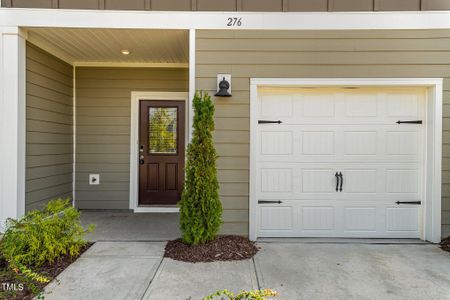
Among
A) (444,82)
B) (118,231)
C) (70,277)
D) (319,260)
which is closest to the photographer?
(70,277)

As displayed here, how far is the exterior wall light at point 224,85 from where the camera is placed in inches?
141

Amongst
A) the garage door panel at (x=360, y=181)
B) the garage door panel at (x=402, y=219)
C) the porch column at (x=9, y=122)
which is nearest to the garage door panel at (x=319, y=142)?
the garage door panel at (x=360, y=181)

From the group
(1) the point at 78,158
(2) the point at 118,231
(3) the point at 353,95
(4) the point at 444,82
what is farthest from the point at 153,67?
(4) the point at 444,82

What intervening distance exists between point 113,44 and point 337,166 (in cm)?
352

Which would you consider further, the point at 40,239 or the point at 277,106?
the point at 277,106

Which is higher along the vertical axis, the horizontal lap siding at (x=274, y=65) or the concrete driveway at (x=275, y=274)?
the horizontal lap siding at (x=274, y=65)

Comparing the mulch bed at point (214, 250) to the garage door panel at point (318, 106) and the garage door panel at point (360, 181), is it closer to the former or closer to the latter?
the garage door panel at point (360, 181)

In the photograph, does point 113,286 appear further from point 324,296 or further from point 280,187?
point 280,187

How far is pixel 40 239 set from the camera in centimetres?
286

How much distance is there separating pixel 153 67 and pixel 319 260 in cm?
400

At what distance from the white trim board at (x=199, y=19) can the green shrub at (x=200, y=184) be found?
1.15m

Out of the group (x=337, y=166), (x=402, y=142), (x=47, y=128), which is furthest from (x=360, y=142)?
(x=47, y=128)

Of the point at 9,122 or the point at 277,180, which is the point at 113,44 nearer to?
the point at 9,122

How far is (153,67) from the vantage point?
5180 mm
